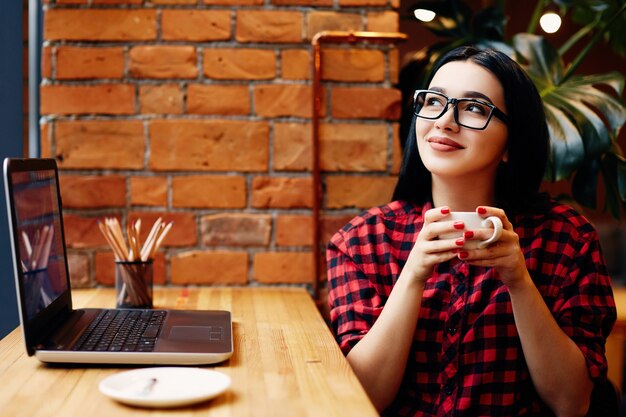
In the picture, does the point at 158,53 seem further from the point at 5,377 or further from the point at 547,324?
the point at 547,324

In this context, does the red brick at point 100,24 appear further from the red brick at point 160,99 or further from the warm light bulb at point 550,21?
the warm light bulb at point 550,21

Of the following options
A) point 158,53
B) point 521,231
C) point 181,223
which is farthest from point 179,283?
point 521,231

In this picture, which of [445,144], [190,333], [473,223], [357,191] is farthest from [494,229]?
[357,191]

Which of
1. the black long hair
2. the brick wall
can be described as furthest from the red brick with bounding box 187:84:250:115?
the black long hair

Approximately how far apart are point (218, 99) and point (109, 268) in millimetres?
521

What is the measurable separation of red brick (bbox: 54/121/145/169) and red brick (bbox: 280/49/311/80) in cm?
40

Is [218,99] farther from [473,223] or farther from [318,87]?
[473,223]

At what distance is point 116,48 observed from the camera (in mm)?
1758

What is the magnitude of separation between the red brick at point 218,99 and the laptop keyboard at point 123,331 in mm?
624

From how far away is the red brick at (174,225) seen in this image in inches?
70.4

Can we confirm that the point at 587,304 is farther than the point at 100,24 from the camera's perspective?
No

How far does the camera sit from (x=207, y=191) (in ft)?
5.88

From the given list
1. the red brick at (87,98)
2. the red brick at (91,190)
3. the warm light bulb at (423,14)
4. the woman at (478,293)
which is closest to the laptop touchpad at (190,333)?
the woman at (478,293)

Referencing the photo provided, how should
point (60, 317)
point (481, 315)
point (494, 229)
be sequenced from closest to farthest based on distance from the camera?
point (494, 229), point (60, 317), point (481, 315)
